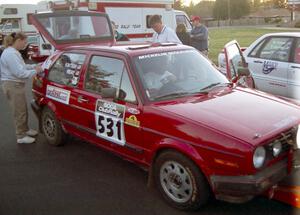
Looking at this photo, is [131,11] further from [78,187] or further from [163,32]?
[78,187]

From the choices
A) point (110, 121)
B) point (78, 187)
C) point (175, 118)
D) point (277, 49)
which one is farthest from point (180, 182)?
point (277, 49)

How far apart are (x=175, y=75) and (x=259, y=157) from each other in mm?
1508

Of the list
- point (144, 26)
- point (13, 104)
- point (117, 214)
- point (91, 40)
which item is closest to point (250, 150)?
point (117, 214)

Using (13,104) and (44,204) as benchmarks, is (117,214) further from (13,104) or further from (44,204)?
(13,104)

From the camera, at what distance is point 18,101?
6348 mm

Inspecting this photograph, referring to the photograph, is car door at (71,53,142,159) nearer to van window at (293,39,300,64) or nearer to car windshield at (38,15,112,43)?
car windshield at (38,15,112,43)

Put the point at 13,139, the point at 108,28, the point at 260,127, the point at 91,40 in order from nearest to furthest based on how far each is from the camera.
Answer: the point at 260,127
the point at 13,139
the point at 91,40
the point at 108,28

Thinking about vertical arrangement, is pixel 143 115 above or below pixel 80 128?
above

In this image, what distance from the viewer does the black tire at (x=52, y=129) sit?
604cm

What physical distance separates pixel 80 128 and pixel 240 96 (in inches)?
85.7

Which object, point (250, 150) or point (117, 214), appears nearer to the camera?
point (250, 150)

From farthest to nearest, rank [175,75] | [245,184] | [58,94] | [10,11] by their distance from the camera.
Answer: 1. [10,11]
2. [58,94]
3. [175,75]
4. [245,184]

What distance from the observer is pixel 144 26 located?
1366 cm

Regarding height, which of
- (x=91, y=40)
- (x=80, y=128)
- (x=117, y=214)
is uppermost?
(x=91, y=40)
